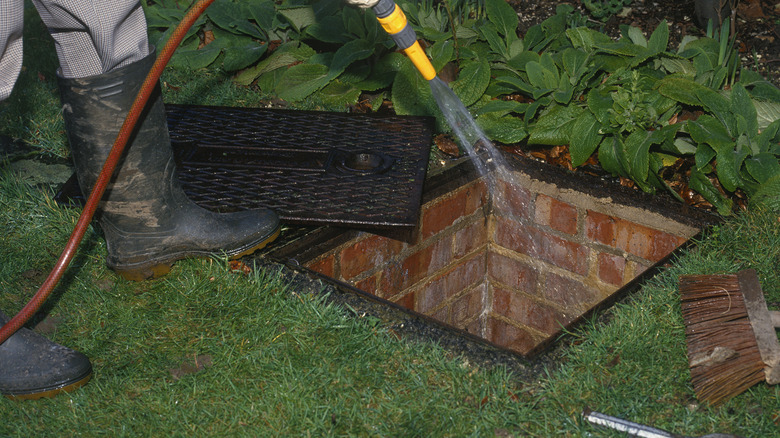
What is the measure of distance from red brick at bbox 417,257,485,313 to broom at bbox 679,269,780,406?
123 cm

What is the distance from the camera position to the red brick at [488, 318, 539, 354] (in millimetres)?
3424

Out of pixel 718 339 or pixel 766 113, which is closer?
pixel 718 339

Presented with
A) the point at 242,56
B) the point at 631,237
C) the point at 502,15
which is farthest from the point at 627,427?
the point at 242,56

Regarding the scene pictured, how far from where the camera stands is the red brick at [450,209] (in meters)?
2.91

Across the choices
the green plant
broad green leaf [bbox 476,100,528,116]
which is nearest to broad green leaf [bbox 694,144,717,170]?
broad green leaf [bbox 476,100,528,116]

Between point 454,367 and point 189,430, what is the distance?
0.65 metres

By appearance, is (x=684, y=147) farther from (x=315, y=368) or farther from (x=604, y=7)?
(x=315, y=368)

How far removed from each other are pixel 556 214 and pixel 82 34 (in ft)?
5.94

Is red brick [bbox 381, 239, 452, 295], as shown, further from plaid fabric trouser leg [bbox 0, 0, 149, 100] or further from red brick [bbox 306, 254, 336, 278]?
plaid fabric trouser leg [bbox 0, 0, 149, 100]

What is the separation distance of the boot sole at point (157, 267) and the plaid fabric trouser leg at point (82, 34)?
0.58 metres

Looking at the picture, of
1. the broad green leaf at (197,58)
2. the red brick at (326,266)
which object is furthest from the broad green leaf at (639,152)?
the broad green leaf at (197,58)

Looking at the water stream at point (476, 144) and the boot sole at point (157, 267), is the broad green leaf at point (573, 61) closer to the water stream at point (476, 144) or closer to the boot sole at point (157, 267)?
the water stream at point (476, 144)

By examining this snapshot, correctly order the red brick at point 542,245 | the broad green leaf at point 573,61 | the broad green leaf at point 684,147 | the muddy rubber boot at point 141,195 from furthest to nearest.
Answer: the red brick at point 542,245 → the broad green leaf at point 573,61 → the broad green leaf at point 684,147 → the muddy rubber boot at point 141,195

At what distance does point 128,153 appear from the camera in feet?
7.10
